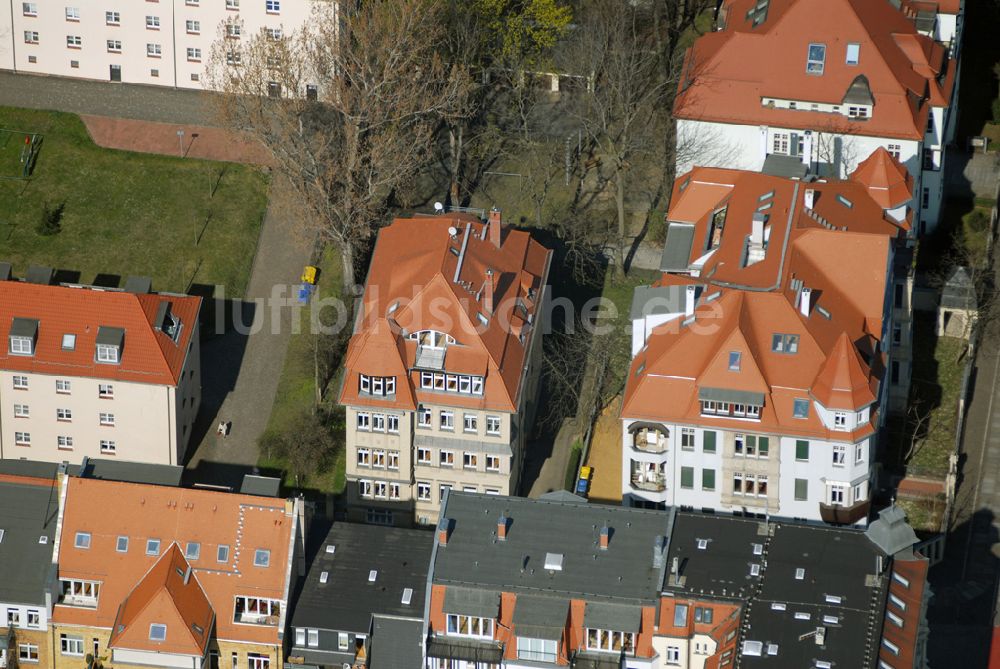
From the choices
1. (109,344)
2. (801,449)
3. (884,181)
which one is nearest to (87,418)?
(109,344)

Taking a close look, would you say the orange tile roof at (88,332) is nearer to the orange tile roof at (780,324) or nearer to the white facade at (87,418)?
the white facade at (87,418)

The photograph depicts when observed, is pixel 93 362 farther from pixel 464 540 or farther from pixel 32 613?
pixel 464 540

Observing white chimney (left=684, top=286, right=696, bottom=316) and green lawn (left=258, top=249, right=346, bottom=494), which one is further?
green lawn (left=258, top=249, right=346, bottom=494)

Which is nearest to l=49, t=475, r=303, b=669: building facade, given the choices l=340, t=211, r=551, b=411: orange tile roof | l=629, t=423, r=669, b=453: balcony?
l=340, t=211, r=551, b=411: orange tile roof

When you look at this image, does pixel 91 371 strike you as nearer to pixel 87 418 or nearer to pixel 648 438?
pixel 87 418

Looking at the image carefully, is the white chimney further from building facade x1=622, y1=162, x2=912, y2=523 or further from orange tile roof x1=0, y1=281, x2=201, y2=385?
orange tile roof x1=0, y1=281, x2=201, y2=385

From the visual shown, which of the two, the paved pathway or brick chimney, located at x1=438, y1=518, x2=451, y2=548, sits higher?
the paved pathway

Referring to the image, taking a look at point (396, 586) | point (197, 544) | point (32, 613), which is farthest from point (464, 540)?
point (32, 613)
